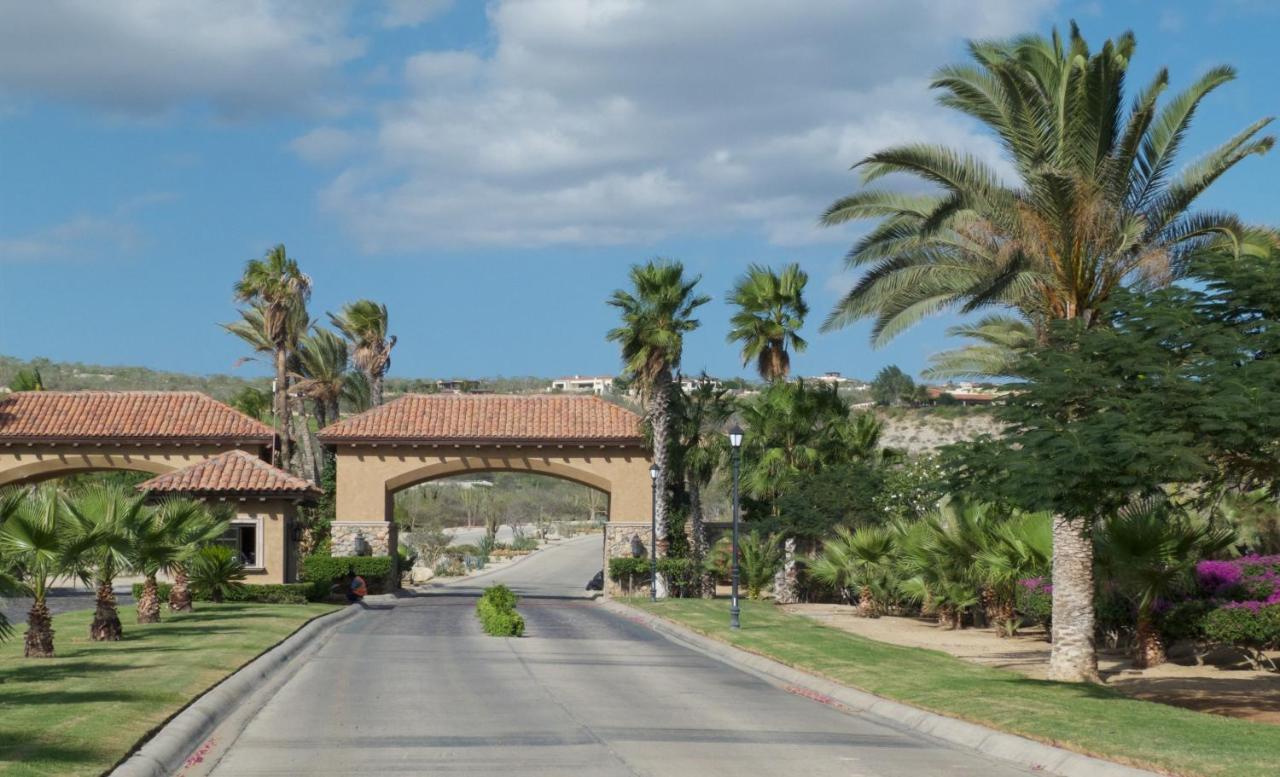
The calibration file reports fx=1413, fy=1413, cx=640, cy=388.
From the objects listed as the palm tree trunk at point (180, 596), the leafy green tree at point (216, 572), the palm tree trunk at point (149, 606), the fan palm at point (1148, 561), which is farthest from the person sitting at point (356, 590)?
the fan palm at point (1148, 561)

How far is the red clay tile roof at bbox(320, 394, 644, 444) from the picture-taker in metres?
49.3

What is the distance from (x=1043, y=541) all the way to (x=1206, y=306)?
38.5 ft

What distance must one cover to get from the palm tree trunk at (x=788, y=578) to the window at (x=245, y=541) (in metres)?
15.9

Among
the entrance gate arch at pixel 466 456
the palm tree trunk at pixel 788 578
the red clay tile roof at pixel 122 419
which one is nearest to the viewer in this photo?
the palm tree trunk at pixel 788 578

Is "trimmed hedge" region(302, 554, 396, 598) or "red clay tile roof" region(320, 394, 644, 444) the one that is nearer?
"trimmed hedge" region(302, 554, 396, 598)

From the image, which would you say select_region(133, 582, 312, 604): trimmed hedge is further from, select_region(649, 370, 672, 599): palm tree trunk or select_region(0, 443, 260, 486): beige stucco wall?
select_region(649, 370, 672, 599): palm tree trunk

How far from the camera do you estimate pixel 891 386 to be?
5374 inches

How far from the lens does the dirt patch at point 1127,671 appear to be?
760 inches

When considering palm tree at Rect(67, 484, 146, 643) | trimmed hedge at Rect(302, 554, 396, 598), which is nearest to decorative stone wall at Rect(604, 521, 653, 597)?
trimmed hedge at Rect(302, 554, 396, 598)

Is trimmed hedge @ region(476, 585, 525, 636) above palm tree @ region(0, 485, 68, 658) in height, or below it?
below

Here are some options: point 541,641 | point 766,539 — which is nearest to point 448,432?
point 766,539

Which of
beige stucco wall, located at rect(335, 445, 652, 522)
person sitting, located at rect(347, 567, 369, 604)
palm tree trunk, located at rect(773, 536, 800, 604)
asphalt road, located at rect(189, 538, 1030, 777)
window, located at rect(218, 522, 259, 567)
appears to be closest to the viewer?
asphalt road, located at rect(189, 538, 1030, 777)

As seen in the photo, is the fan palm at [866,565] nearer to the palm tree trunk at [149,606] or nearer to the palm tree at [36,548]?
the palm tree trunk at [149,606]

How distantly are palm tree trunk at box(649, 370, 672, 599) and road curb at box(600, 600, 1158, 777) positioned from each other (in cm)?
2072
